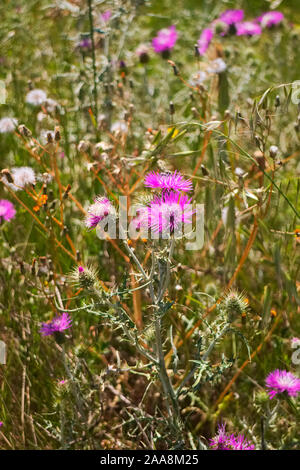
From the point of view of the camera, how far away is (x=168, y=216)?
0.80 meters

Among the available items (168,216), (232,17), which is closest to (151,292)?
(168,216)

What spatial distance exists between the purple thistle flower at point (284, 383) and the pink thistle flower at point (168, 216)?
39cm

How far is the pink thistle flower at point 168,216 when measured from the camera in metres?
0.80

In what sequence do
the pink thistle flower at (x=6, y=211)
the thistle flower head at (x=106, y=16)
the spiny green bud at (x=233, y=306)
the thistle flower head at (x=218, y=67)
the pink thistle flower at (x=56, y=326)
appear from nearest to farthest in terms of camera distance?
the spiny green bud at (x=233, y=306), the pink thistle flower at (x=56, y=326), the pink thistle flower at (x=6, y=211), the thistle flower head at (x=218, y=67), the thistle flower head at (x=106, y=16)

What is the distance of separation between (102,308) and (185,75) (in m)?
1.44

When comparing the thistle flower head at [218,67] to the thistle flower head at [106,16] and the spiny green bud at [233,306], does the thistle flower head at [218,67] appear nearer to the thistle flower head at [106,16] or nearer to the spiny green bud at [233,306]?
the thistle flower head at [106,16]

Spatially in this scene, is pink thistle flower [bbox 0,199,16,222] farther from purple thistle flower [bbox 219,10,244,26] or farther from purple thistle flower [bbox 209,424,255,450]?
purple thistle flower [bbox 219,10,244,26]

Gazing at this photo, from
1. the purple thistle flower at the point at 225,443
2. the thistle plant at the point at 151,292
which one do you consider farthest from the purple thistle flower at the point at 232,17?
the purple thistle flower at the point at 225,443

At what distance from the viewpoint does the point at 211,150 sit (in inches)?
49.3

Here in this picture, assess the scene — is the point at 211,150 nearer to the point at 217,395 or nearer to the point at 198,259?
the point at 198,259

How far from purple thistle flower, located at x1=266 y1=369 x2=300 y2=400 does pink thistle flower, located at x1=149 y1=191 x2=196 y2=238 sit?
0.39 metres

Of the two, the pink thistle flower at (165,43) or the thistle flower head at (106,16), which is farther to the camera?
the thistle flower head at (106,16)
